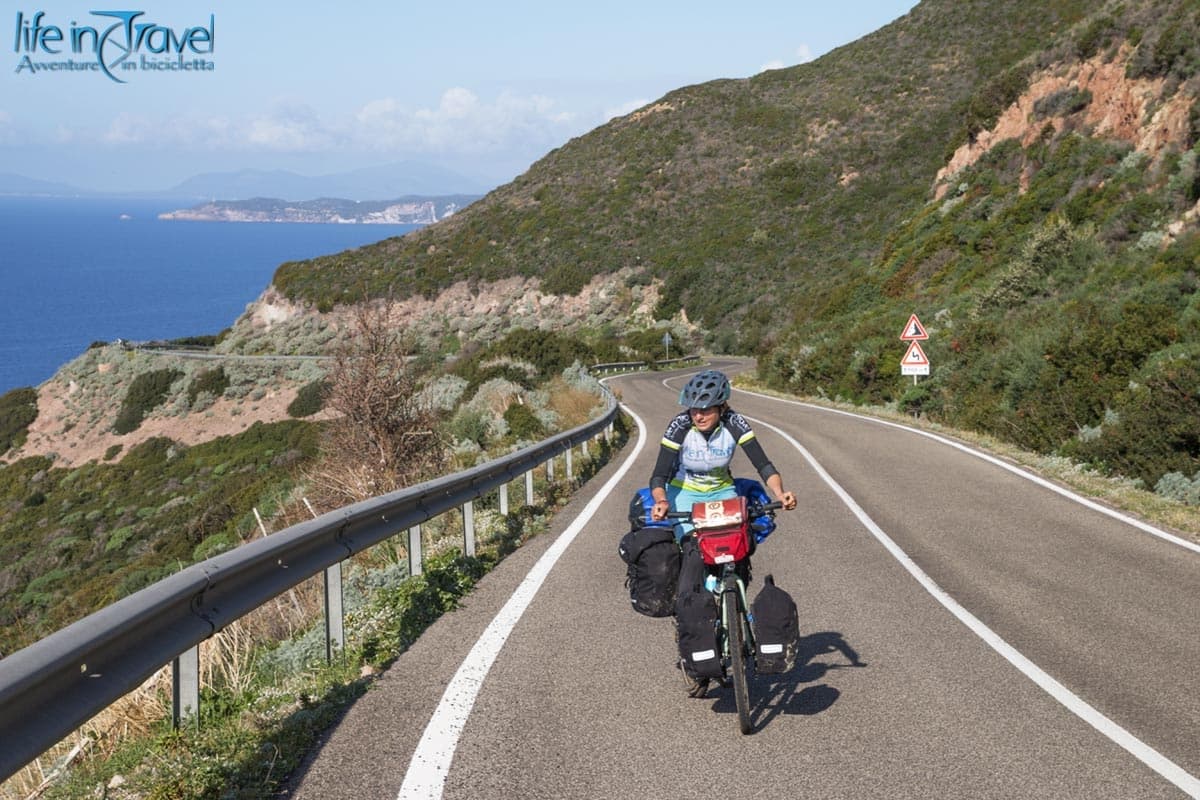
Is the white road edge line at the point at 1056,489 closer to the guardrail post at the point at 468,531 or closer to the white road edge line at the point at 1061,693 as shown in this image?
the white road edge line at the point at 1061,693

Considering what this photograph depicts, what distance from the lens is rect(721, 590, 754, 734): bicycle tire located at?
5.29 m

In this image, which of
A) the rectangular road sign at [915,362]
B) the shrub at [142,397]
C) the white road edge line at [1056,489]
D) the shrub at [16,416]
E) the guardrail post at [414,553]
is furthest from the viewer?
the shrub at [16,416]

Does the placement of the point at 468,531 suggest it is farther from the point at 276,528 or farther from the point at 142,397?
the point at 142,397

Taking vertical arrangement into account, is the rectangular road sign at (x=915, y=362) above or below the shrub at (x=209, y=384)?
above

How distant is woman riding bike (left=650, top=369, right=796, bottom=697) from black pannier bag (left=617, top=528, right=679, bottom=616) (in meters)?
0.09

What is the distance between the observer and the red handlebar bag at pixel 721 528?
546cm

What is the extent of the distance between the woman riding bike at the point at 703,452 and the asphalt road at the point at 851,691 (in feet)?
2.49

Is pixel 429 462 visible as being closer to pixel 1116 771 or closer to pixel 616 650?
pixel 616 650

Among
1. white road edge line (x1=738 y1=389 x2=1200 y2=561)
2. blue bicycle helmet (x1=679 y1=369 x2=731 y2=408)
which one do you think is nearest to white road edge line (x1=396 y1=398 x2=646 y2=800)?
blue bicycle helmet (x1=679 y1=369 x2=731 y2=408)

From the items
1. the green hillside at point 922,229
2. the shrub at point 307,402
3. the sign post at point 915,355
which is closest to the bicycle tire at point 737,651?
the green hillside at point 922,229

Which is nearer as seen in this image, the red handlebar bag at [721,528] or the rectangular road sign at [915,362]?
the red handlebar bag at [721,528]

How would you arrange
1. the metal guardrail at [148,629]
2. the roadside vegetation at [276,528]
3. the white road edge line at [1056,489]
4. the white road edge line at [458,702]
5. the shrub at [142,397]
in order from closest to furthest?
the metal guardrail at [148,629]
the white road edge line at [458,702]
the roadside vegetation at [276,528]
the white road edge line at [1056,489]
the shrub at [142,397]

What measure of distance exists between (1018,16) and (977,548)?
8558 centimetres

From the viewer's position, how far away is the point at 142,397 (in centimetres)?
5916
